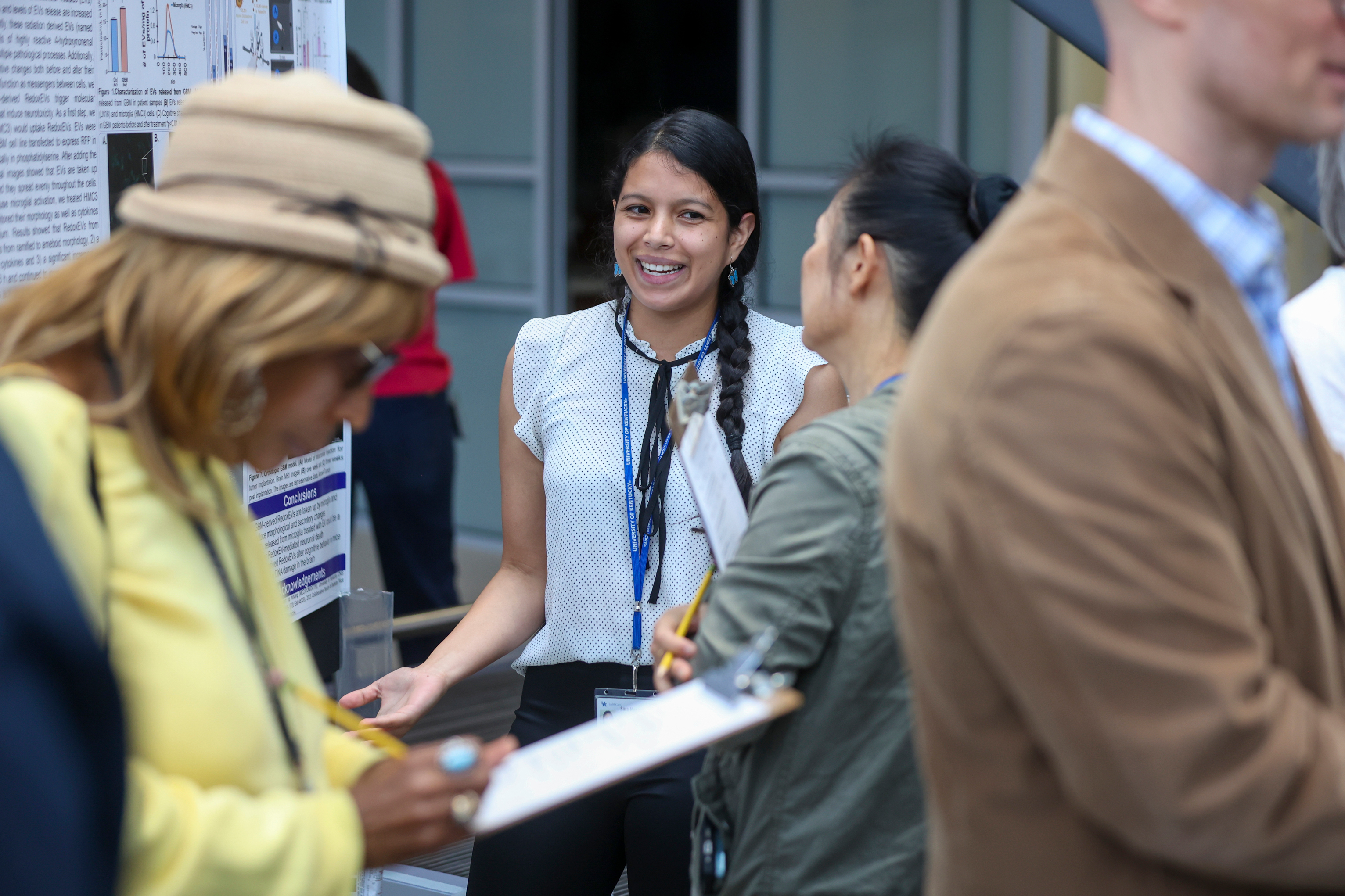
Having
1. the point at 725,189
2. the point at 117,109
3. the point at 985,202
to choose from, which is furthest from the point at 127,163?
the point at 985,202

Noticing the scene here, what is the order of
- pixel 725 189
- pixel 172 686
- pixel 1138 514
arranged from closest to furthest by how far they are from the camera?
pixel 1138 514 < pixel 172 686 < pixel 725 189

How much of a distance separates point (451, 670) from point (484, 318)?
16.0 feet

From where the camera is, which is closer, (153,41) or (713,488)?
(713,488)

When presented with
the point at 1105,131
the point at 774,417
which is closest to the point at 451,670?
the point at 774,417

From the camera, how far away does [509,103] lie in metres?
6.81

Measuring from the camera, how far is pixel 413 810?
1150mm

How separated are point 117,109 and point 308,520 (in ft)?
2.99

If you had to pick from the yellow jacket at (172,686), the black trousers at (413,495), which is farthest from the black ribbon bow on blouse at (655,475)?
the black trousers at (413,495)

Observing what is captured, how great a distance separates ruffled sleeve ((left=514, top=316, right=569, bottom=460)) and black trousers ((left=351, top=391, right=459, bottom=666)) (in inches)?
87.1

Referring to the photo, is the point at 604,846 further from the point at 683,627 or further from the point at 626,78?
the point at 626,78

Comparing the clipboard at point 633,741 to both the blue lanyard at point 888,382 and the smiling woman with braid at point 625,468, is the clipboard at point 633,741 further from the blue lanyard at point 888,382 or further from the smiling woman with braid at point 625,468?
the smiling woman with braid at point 625,468

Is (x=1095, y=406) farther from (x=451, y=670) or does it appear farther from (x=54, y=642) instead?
(x=451, y=670)

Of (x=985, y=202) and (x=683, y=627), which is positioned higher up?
(x=985, y=202)

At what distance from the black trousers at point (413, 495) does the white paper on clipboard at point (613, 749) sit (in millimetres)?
3554
